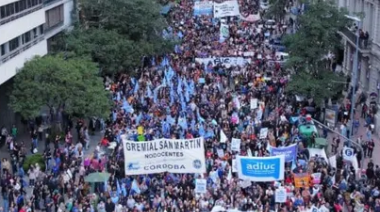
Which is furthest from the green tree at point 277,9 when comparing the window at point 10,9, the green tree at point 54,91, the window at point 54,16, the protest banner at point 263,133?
the protest banner at point 263,133

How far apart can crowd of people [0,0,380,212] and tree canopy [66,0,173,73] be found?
140cm

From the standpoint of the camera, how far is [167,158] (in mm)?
32031

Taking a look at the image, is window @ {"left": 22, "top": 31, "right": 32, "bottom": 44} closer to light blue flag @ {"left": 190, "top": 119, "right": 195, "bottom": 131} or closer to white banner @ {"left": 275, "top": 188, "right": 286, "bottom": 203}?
light blue flag @ {"left": 190, "top": 119, "right": 195, "bottom": 131}

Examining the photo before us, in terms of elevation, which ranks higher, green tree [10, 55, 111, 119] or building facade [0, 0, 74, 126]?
building facade [0, 0, 74, 126]

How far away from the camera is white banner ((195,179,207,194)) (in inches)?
1205

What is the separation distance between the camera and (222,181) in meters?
31.8

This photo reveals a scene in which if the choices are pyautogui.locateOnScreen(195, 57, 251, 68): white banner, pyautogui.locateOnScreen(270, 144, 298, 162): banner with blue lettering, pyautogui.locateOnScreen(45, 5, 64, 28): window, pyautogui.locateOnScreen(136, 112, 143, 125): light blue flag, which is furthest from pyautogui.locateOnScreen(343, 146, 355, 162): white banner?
pyautogui.locateOnScreen(45, 5, 64, 28): window

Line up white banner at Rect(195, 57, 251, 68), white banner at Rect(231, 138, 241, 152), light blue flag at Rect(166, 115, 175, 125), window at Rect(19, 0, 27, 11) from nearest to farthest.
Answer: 1. white banner at Rect(231, 138, 241, 152)
2. light blue flag at Rect(166, 115, 175, 125)
3. window at Rect(19, 0, 27, 11)
4. white banner at Rect(195, 57, 251, 68)

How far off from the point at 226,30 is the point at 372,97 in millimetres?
18105

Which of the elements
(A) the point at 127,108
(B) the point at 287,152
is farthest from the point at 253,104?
(B) the point at 287,152

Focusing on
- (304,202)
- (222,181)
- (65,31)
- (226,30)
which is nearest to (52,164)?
(222,181)

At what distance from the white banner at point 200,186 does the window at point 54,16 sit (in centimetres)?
2175

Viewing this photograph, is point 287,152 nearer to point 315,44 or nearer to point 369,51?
point 315,44

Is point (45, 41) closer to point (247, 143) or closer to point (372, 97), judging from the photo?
point (247, 143)
